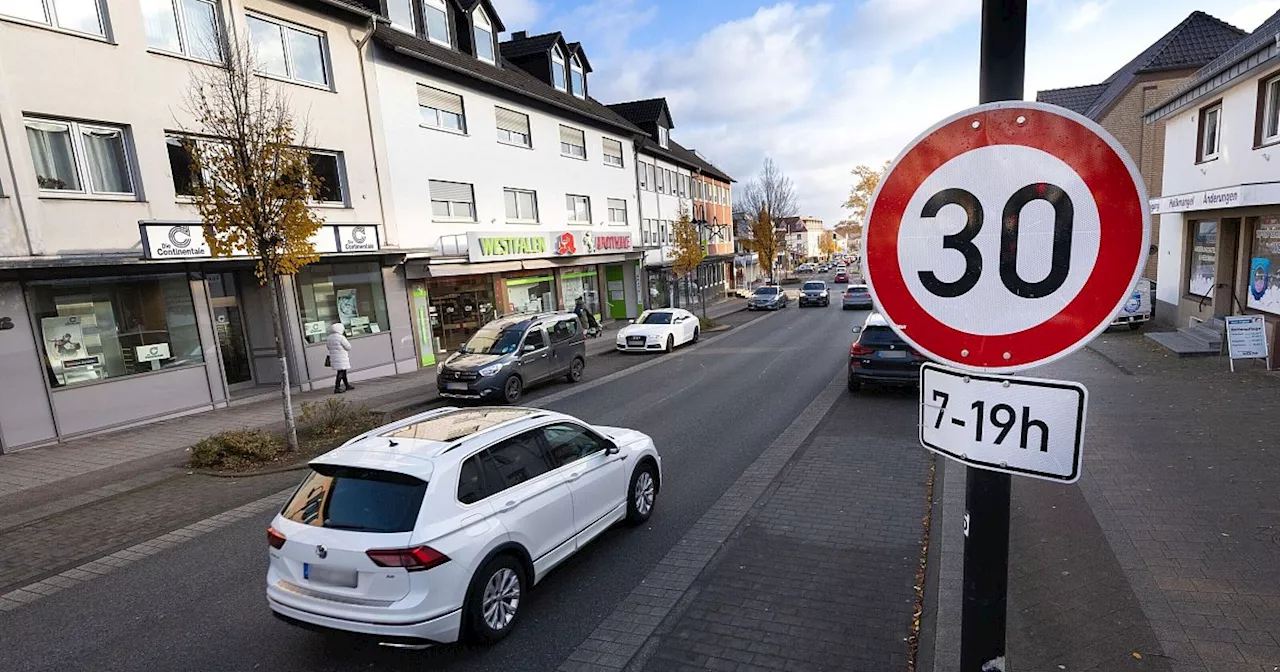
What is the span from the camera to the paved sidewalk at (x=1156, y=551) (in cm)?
373

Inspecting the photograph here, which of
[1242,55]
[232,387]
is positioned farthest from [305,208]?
[1242,55]

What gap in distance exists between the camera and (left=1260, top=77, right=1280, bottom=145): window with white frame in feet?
38.0

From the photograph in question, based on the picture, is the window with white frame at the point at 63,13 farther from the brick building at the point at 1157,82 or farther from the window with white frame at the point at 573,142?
the brick building at the point at 1157,82

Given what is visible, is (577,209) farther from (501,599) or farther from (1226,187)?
(501,599)

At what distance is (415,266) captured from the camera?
58.9 ft

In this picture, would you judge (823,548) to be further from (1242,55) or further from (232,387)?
(232,387)

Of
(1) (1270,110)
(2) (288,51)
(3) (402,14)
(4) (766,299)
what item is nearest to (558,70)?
(3) (402,14)

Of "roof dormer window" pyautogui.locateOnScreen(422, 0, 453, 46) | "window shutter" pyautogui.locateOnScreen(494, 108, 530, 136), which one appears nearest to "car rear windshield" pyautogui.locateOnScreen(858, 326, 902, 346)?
"window shutter" pyautogui.locateOnScreen(494, 108, 530, 136)

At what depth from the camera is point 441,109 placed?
19203mm

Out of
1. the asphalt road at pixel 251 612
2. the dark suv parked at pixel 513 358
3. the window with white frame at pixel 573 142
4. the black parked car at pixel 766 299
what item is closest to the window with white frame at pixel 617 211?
the window with white frame at pixel 573 142

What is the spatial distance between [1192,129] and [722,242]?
107ft

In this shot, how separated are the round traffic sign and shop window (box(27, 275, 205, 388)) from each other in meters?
14.6

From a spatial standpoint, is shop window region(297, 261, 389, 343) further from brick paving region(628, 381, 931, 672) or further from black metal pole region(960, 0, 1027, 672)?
black metal pole region(960, 0, 1027, 672)

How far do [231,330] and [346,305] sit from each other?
2606 mm
